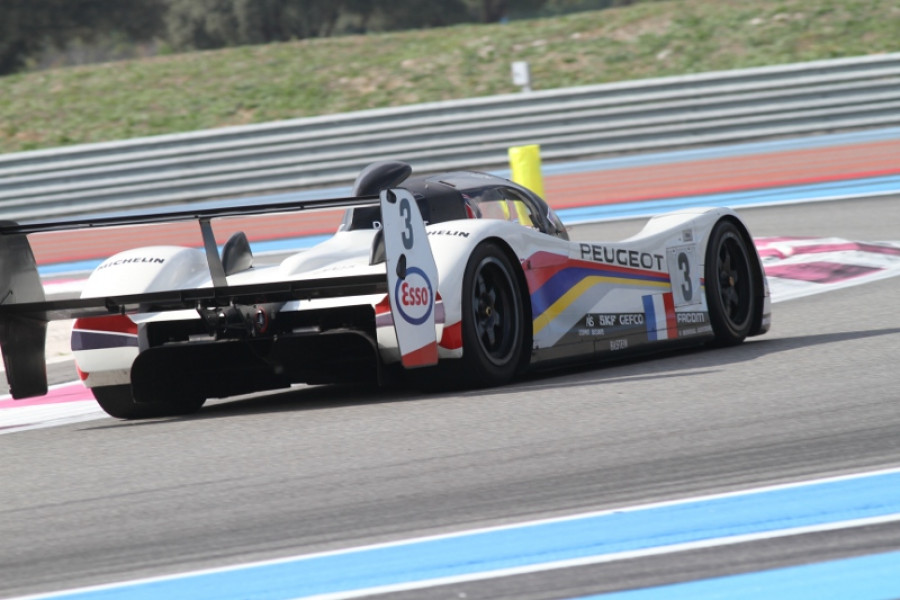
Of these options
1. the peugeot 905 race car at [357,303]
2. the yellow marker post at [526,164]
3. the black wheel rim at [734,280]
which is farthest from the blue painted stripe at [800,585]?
the yellow marker post at [526,164]

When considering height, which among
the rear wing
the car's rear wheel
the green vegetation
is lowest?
the car's rear wheel

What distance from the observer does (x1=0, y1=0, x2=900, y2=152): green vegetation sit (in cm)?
2583

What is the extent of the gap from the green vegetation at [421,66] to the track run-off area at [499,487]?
18.0m

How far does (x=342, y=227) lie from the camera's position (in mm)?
7395

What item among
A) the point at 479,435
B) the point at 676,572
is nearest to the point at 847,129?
the point at 479,435

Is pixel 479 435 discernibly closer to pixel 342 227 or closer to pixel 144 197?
pixel 342 227

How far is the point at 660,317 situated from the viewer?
7859 mm

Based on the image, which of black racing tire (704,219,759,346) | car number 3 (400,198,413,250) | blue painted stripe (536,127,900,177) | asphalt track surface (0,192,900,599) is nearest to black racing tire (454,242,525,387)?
asphalt track surface (0,192,900,599)

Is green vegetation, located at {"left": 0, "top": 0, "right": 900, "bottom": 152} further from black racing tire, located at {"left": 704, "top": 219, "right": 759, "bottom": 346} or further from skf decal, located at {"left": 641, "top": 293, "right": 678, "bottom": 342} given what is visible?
skf decal, located at {"left": 641, "top": 293, "right": 678, "bottom": 342}

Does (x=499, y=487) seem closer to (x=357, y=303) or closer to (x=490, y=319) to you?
(x=357, y=303)

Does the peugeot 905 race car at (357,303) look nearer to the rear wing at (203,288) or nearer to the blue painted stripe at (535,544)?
the rear wing at (203,288)

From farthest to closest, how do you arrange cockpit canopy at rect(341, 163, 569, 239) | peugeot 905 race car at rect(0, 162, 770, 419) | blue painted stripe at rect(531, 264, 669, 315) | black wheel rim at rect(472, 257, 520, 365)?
1. cockpit canopy at rect(341, 163, 569, 239)
2. blue painted stripe at rect(531, 264, 669, 315)
3. black wheel rim at rect(472, 257, 520, 365)
4. peugeot 905 race car at rect(0, 162, 770, 419)

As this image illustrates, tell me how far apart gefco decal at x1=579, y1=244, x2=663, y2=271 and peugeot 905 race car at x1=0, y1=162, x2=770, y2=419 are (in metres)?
0.01

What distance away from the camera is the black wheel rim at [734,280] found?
843cm
